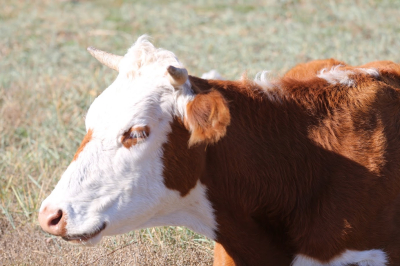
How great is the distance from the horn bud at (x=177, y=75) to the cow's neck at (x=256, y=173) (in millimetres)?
340

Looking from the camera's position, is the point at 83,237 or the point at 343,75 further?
the point at 343,75

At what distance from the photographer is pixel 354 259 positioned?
10.7ft

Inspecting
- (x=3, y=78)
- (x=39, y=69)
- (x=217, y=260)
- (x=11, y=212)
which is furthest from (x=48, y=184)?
(x=39, y=69)

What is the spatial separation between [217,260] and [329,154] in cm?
102

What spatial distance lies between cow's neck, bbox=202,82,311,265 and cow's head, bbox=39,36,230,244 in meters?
0.17

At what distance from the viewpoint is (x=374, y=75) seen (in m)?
3.53

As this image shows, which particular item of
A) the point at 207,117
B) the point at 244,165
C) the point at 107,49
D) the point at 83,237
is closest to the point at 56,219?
the point at 83,237

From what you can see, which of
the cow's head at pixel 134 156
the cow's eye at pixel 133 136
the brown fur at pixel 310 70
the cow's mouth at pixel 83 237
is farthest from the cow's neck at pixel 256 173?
the cow's mouth at pixel 83 237

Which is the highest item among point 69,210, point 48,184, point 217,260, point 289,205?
point 69,210

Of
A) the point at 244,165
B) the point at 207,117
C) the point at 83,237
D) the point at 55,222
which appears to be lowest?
the point at 83,237

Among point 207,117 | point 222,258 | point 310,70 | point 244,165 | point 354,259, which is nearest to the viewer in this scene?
point 207,117

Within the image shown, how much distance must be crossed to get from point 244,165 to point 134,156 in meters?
0.65

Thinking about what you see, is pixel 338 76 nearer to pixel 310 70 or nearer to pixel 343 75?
pixel 343 75

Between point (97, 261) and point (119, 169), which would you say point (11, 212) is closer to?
point (97, 261)
